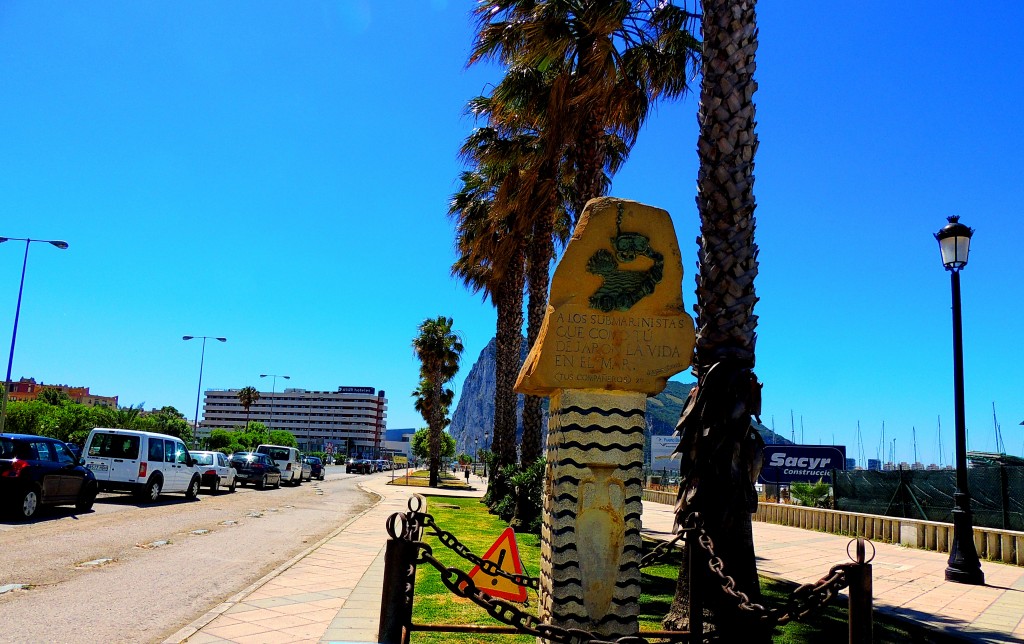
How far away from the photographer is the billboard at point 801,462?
23.9m

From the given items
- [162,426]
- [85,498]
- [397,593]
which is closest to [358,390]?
[162,426]

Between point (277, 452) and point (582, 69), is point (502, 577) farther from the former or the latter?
point (277, 452)

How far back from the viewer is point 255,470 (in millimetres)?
30891

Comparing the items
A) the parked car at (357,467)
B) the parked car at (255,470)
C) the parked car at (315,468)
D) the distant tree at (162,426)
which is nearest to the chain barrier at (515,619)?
the parked car at (255,470)

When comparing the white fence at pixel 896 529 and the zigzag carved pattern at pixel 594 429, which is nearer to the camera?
the zigzag carved pattern at pixel 594 429

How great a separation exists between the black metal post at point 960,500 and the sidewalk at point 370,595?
264mm

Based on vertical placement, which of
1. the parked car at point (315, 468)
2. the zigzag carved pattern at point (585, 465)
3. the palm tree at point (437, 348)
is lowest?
the parked car at point (315, 468)

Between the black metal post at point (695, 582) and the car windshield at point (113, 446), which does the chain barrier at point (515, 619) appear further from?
the car windshield at point (113, 446)

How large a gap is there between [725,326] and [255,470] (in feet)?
92.5

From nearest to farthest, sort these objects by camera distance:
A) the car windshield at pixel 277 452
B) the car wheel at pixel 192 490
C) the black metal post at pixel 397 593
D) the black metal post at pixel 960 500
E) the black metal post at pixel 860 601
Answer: the black metal post at pixel 860 601 → the black metal post at pixel 397 593 → the black metal post at pixel 960 500 → the car wheel at pixel 192 490 → the car windshield at pixel 277 452

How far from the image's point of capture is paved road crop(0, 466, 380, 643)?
6.71 m

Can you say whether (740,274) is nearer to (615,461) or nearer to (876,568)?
(615,461)

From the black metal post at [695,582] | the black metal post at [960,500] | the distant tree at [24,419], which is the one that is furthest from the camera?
the distant tree at [24,419]

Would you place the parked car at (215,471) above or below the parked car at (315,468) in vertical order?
above
